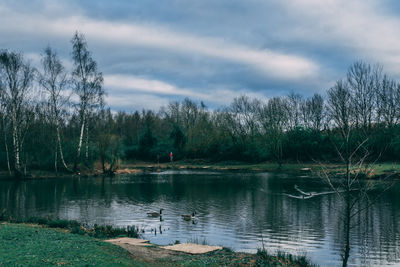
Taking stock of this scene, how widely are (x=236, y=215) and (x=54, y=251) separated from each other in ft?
46.4

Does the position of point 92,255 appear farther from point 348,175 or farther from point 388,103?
point 388,103

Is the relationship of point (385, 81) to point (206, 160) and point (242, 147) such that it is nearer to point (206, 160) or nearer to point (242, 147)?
point (242, 147)

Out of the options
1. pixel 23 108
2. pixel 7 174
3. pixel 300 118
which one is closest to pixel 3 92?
pixel 23 108

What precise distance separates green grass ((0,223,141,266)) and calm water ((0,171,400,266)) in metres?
4.70

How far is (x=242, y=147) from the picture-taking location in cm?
8006

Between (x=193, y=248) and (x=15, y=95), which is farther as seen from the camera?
(x=15, y=95)

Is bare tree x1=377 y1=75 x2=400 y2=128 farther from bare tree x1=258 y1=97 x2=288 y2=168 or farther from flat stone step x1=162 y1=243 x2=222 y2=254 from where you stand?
flat stone step x1=162 y1=243 x2=222 y2=254

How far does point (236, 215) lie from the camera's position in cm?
2416

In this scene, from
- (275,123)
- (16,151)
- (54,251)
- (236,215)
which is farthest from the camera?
(275,123)

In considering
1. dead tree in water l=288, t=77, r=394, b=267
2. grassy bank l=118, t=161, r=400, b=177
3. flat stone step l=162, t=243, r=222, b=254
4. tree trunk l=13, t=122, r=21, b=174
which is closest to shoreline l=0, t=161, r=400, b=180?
grassy bank l=118, t=161, r=400, b=177

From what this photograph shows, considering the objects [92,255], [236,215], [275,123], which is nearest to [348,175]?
[92,255]

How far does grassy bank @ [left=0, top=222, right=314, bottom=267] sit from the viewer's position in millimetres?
10648

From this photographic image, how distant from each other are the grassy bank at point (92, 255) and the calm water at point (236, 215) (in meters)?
1.35

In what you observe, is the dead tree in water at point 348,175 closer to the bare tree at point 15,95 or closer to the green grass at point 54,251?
the green grass at point 54,251
